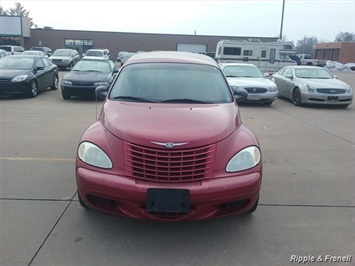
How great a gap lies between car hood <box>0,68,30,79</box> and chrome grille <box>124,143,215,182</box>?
34.0 feet

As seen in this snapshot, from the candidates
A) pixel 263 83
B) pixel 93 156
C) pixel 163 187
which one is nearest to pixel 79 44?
pixel 263 83

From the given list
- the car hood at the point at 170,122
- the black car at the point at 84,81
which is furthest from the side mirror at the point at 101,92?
the black car at the point at 84,81

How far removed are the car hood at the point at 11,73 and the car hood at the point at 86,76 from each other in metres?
1.45

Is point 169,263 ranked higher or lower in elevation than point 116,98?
lower

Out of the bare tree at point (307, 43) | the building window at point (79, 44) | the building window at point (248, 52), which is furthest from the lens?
the bare tree at point (307, 43)

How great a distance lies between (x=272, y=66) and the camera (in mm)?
29766

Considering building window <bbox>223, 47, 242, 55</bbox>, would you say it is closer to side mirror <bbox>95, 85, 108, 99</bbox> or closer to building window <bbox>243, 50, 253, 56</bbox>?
building window <bbox>243, 50, 253, 56</bbox>

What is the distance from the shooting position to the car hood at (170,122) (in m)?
3.30

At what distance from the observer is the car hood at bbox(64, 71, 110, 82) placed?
40.1 feet

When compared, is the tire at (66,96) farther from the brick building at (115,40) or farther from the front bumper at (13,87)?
the brick building at (115,40)

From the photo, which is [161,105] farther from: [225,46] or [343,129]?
[225,46]

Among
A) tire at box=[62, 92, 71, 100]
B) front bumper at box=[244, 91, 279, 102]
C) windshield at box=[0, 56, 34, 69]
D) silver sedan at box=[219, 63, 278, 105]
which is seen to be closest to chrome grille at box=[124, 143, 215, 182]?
silver sedan at box=[219, 63, 278, 105]

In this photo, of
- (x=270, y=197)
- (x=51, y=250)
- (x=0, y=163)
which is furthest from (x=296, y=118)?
(x=51, y=250)

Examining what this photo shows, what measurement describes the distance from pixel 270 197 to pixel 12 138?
5228mm
